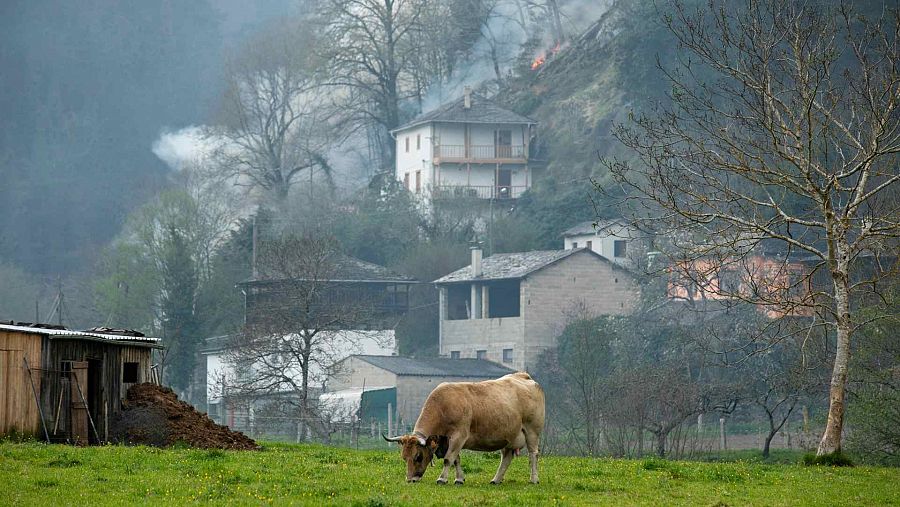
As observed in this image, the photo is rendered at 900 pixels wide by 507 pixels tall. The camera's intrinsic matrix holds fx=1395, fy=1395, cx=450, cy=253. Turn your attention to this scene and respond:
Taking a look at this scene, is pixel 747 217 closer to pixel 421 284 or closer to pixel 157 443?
pixel 157 443

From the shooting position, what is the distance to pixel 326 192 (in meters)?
120

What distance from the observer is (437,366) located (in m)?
78.3

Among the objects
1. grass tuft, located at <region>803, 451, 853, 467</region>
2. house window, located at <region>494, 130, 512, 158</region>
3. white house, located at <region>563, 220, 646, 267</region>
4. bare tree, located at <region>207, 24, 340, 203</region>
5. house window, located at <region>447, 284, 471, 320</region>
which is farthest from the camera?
bare tree, located at <region>207, 24, 340, 203</region>

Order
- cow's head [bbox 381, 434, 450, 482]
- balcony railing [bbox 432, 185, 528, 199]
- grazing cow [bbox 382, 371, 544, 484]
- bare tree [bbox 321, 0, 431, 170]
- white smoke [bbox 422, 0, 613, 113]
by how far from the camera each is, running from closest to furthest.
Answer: cow's head [bbox 381, 434, 450, 482] → grazing cow [bbox 382, 371, 544, 484] → balcony railing [bbox 432, 185, 528, 199] → bare tree [bbox 321, 0, 431, 170] → white smoke [bbox 422, 0, 613, 113]

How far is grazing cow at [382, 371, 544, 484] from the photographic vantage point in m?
21.0

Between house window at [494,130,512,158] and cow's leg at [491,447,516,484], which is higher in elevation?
house window at [494,130,512,158]

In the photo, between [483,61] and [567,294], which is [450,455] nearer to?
[567,294]

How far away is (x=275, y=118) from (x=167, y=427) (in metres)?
90.9

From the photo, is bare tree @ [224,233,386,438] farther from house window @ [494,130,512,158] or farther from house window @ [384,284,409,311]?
house window @ [494,130,512,158]

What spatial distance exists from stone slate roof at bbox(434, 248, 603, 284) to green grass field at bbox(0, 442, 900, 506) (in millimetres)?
58828

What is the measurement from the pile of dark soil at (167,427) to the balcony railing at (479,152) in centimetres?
7950

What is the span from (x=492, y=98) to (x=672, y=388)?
73139 mm

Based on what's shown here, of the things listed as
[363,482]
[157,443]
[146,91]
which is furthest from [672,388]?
[146,91]

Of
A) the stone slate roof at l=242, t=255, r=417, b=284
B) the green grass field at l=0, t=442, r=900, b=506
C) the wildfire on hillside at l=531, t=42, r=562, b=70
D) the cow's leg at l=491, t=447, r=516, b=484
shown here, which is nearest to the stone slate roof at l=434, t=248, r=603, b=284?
the stone slate roof at l=242, t=255, r=417, b=284
